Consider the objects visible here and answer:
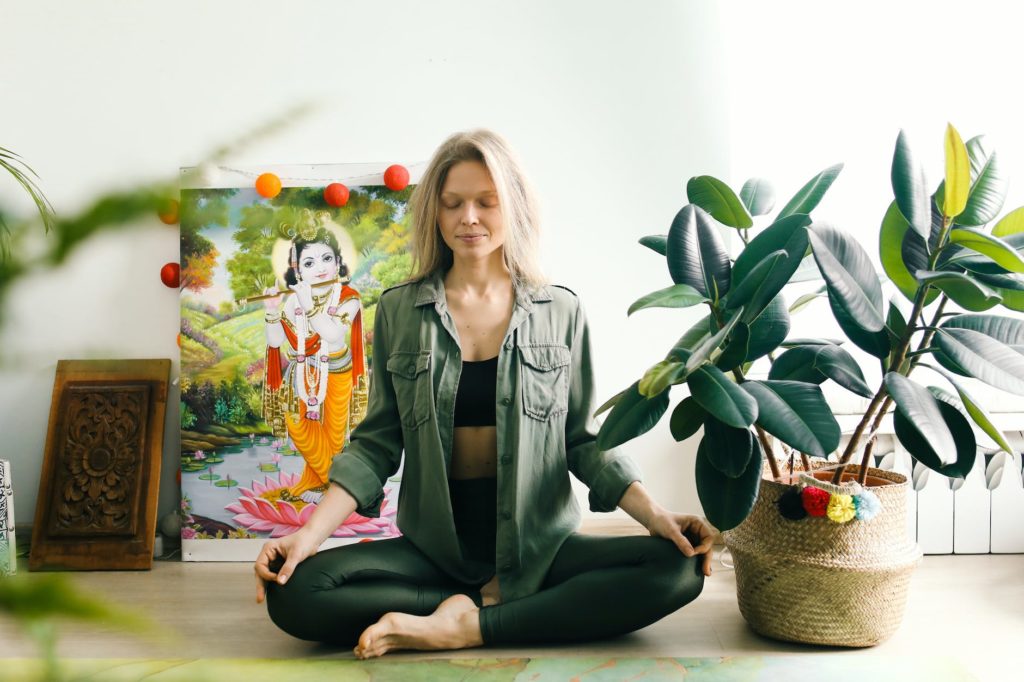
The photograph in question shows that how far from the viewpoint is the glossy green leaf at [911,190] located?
1.67 meters

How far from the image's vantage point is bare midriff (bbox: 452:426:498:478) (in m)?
1.95

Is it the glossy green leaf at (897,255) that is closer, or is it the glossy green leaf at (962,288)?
the glossy green leaf at (962,288)

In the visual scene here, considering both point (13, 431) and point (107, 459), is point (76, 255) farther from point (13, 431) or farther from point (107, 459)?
point (13, 431)

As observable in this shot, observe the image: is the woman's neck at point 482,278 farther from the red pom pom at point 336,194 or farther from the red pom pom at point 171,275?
the red pom pom at point 171,275

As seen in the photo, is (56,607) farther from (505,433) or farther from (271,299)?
(271,299)

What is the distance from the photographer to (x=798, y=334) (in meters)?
2.65

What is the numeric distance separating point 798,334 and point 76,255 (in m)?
2.62

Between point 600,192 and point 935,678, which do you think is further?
point 600,192

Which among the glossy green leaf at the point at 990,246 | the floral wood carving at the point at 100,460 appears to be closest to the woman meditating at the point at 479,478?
the glossy green leaf at the point at 990,246

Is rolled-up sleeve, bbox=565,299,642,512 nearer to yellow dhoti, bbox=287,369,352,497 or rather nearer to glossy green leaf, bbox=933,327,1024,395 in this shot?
glossy green leaf, bbox=933,327,1024,395

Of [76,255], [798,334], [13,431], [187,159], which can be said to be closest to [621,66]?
[798,334]

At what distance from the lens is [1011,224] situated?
1795 mm

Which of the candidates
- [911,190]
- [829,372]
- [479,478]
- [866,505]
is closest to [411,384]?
[479,478]

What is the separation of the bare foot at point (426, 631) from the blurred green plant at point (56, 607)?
1647 millimetres
